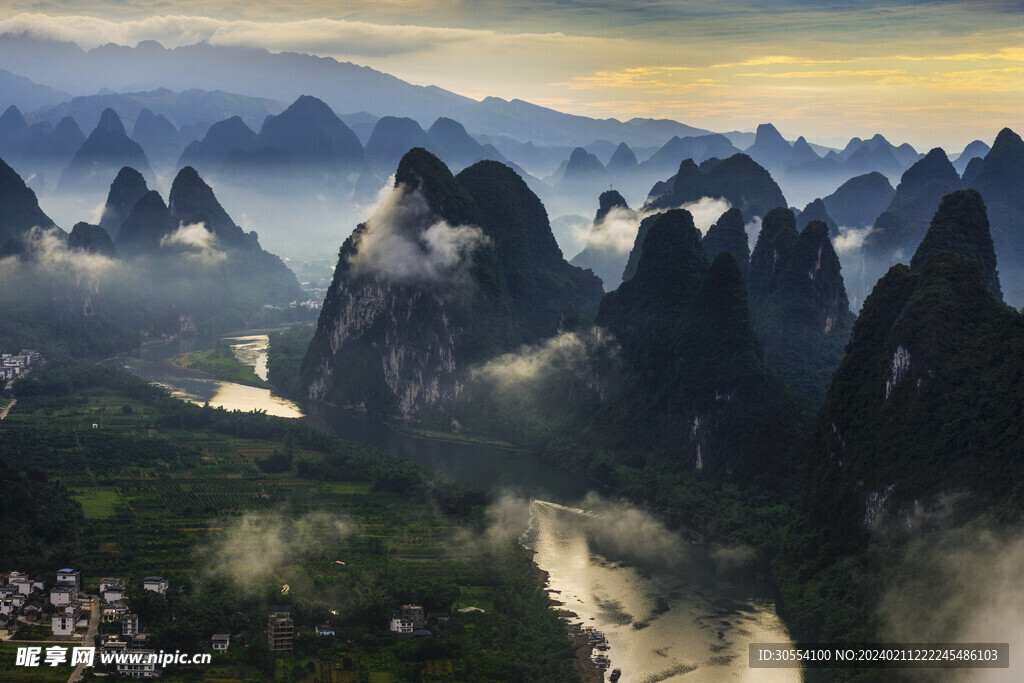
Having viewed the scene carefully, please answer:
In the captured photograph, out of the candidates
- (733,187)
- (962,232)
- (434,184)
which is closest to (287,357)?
(434,184)

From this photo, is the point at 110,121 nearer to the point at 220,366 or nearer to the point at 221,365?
the point at 221,365

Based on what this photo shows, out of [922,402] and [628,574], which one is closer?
[922,402]

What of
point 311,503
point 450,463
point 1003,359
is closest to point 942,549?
point 1003,359

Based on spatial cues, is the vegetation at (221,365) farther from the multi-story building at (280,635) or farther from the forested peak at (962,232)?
the multi-story building at (280,635)

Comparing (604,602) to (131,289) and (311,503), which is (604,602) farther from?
(131,289)

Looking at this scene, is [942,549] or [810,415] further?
[810,415]

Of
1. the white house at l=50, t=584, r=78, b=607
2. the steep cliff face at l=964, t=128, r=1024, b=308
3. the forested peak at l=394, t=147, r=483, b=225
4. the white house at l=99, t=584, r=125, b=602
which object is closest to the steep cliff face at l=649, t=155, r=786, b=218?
the steep cliff face at l=964, t=128, r=1024, b=308

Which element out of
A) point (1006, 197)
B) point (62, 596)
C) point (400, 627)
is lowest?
point (400, 627)
